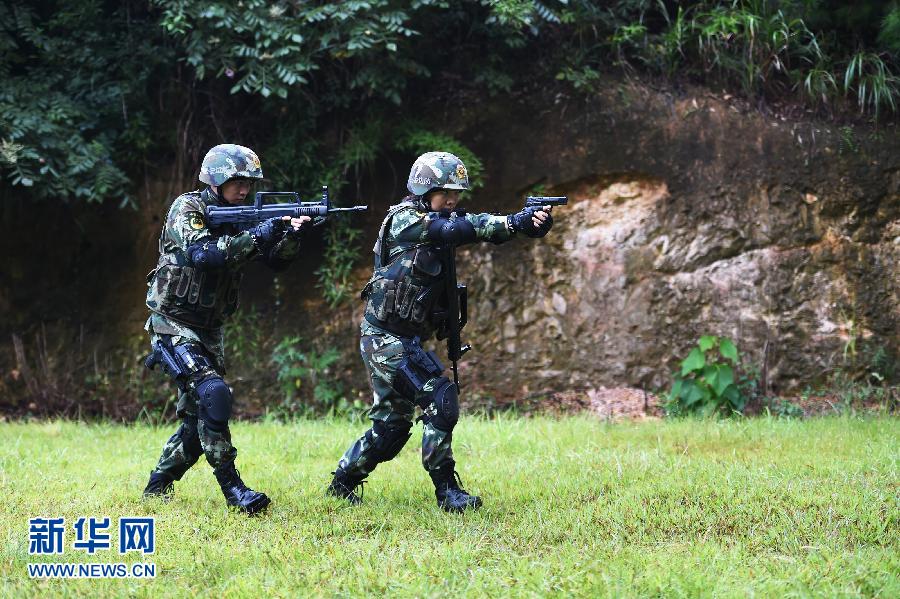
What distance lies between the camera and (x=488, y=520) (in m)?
5.24

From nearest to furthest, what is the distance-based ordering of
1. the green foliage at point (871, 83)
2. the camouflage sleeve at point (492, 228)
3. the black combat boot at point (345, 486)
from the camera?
→ the camouflage sleeve at point (492, 228), the black combat boot at point (345, 486), the green foliage at point (871, 83)

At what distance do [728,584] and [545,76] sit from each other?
20.0ft

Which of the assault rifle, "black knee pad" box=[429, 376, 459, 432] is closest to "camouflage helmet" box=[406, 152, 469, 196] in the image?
the assault rifle

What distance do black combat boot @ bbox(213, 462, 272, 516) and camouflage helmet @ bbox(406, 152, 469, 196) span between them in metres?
1.91

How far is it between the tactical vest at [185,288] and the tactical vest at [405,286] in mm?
885

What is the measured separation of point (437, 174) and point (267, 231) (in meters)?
1.01

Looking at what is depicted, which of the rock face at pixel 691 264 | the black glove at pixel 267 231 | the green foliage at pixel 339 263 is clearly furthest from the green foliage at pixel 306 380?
the black glove at pixel 267 231

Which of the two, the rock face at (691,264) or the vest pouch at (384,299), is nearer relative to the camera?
the vest pouch at (384,299)

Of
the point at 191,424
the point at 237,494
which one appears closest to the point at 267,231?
the point at 191,424

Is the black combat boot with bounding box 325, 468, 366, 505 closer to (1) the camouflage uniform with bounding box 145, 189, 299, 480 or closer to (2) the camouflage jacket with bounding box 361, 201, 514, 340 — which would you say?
(1) the camouflage uniform with bounding box 145, 189, 299, 480

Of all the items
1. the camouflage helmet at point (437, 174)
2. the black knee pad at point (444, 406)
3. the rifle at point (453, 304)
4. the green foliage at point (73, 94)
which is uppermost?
the green foliage at point (73, 94)

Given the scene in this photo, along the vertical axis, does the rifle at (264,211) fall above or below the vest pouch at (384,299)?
above

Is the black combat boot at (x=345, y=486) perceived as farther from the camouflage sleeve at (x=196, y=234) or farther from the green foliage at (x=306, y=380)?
the green foliage at (x=306, y=380)

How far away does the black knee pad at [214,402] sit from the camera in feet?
17.4
